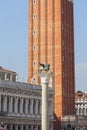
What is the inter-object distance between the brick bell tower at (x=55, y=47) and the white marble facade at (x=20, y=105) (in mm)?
6215

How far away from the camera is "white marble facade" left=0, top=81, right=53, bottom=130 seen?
2857 inches

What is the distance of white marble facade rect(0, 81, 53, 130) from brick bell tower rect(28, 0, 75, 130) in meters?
6.21

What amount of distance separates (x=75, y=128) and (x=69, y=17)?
18742 millimetres

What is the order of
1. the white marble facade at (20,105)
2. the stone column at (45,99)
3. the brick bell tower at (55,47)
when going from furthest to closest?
the brick bell tower at (55,47), the white marble facade at (20,105), the stone column at (45,99)

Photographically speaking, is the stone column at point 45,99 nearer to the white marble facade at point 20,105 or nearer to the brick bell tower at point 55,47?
the white marble facade at point 20,105

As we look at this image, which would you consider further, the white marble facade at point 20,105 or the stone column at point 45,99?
the white marble facade at point 20,105

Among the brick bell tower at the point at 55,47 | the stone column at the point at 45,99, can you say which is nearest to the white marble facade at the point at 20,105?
the brick bell tower at the point at 55,47

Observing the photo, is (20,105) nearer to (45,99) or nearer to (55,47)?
(55,47)

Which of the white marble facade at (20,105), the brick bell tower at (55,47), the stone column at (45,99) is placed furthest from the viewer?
the brick bell tower at (55,47)

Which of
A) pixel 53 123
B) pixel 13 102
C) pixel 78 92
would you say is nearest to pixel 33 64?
pixel 53 123

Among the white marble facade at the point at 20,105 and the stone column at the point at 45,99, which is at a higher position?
the stone column at the point at 45,99

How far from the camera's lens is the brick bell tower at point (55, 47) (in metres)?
87.9

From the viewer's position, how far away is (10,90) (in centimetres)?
7394

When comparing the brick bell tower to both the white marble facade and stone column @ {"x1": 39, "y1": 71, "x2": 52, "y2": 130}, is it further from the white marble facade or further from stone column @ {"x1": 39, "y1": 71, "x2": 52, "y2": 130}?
stone column @ {"x1": 39, "y1": 71, "x2": 52, "y2": 130}
